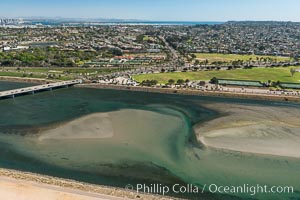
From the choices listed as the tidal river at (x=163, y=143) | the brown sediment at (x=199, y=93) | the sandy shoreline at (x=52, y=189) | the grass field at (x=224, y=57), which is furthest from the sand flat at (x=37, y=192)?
the grass field at (x=224, y=57)

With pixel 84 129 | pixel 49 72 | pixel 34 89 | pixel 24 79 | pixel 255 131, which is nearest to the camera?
pixel 255 131

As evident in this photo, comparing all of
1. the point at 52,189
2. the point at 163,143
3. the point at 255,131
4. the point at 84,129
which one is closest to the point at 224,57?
the point at 255,131

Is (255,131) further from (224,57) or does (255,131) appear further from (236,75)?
(224,57)

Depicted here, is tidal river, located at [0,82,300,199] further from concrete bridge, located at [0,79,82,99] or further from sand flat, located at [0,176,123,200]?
concrete bridge, located at [0,79,82,99]

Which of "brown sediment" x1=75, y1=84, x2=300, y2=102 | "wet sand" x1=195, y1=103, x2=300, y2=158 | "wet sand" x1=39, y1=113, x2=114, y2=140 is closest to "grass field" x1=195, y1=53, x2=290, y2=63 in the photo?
"brown sediment" x1=75, y1=84, x2=300, y2=102

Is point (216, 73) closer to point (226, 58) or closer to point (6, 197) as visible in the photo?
point (226, 58)

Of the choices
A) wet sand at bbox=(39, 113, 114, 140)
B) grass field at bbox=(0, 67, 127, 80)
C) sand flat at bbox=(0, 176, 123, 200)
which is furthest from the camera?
grass field at bbox=(0, 67, 127, 80)

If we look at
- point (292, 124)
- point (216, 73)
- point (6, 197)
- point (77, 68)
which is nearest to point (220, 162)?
point (292, 124)
